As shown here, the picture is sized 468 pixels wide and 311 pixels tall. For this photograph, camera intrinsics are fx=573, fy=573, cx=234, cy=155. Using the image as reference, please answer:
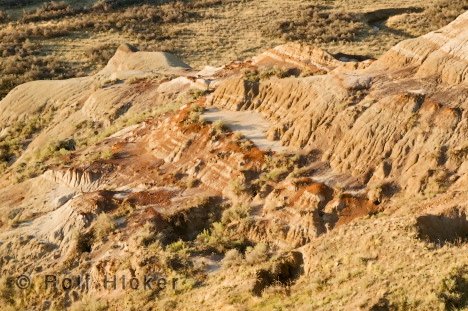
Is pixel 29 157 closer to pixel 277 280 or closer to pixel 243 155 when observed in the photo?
pixel 243 155

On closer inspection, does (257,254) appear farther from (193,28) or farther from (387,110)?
(193,28)

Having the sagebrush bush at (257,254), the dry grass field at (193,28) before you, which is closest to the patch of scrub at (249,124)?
the sagebrush bush at (257,254)

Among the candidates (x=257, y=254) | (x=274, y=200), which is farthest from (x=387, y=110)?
(x=257, y=254)

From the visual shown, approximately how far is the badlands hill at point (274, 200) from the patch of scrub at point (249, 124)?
0.27 feet

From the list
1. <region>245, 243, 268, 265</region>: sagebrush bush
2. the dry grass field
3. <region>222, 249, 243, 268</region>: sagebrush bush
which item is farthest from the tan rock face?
the dry grass field

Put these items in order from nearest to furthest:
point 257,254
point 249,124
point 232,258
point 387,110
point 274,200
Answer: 1. point 257,254
2. point 232,258
3. point 274,200
4. point 387,110
5. point 249,124

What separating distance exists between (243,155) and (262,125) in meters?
2.44

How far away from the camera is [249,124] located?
2273cm

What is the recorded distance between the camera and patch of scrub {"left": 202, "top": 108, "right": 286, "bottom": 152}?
21208 mm

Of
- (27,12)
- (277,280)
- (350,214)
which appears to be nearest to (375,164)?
(350,214)

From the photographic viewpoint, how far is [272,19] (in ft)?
193

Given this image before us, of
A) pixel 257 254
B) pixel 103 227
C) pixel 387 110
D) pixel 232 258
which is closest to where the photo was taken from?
pixel 257 254

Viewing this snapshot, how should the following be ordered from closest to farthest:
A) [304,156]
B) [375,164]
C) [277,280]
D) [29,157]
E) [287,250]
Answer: [277,280] < [287,250] < [375,164] < [304,156] < [29,157]

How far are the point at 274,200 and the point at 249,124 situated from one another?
5147 mm
